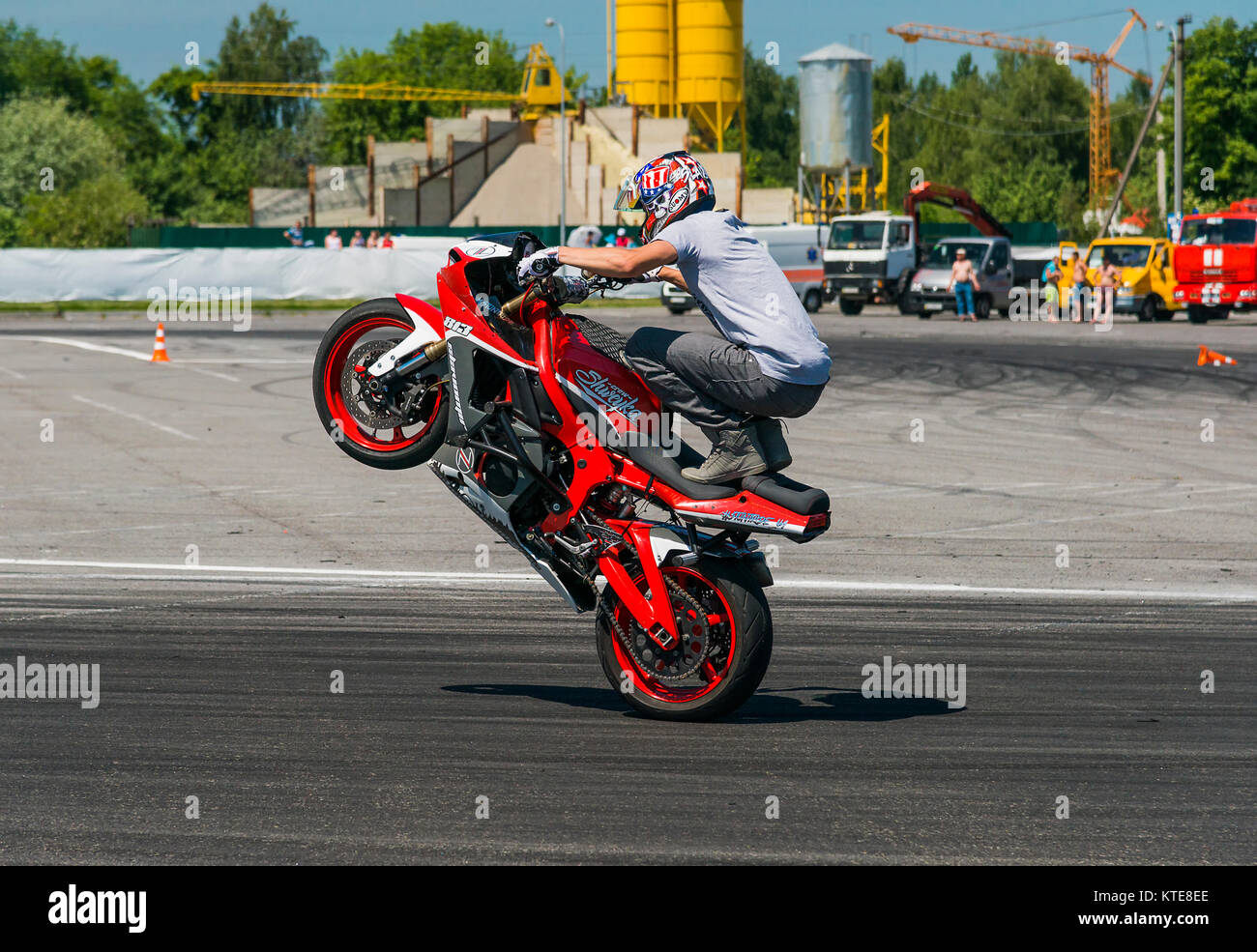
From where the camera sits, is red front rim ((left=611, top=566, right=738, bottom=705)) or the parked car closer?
red front rim ((left=611, top=566, right=738, bottom=705))

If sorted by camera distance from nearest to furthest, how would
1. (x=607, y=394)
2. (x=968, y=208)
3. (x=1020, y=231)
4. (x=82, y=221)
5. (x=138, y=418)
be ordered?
(x=607, y=394) < (x=138, y=418) < (x=968, y=208) < (x=82, y=221) < (x=1020, y=231)

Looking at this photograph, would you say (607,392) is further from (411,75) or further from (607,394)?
(411,75)

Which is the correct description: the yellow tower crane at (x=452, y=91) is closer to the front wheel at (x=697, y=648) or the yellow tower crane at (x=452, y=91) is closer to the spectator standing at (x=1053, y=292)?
the spectator standing at (x=1053, y=292)

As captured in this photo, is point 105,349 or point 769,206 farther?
point 769,206

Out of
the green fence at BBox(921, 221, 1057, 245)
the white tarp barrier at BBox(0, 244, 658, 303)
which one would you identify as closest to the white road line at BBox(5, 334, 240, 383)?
the white tarp barrier at BBox(0, 244, 658, 303)

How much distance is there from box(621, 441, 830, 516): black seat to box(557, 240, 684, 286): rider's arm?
745 millimetres

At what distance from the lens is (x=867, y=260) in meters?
45.2

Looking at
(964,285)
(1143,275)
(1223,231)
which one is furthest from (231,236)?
(1223,231)

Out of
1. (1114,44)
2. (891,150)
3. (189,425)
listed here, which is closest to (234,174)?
(891,150)

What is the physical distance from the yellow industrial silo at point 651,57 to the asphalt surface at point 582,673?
7976 centimetres

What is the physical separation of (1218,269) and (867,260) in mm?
9539

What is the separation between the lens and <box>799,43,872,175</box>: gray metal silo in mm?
85188

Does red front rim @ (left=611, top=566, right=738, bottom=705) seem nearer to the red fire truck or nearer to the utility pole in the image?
the red fire truck

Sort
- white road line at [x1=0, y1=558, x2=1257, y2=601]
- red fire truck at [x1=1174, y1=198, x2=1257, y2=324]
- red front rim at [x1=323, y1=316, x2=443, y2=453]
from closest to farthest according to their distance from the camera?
1. red front rim at [x1=323, y1=316, x2=443, y2=453]
2. white road line at [x1=0, y1=558, x2=1257, y2=601]
3. red fire truck at [x1=1174, y1=198, x2=1257, y2=324]
